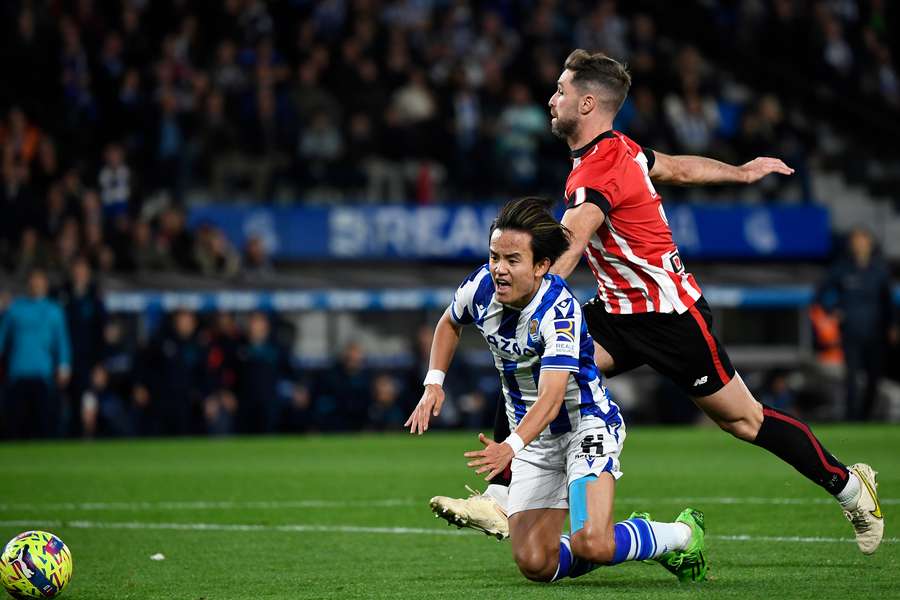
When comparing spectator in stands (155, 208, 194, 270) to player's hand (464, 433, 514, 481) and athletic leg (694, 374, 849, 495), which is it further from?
player's hand (464, 433, 514, 481)

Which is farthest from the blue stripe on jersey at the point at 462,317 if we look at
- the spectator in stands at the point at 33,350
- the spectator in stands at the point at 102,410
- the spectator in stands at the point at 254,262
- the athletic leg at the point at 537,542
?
the spectator in stands at the point at 254,262

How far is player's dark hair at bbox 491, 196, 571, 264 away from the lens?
685 cm

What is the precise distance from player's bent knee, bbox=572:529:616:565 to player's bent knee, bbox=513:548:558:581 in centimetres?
30

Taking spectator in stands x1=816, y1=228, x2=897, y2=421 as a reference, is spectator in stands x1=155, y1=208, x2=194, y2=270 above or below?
above

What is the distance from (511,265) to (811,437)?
80.8 inches

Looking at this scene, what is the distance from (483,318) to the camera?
7.08 meters

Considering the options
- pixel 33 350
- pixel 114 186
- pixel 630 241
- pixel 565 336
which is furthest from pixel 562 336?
pixel 114 186

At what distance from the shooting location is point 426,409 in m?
6.76

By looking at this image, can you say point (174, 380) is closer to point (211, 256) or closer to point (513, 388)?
point (211, 256)

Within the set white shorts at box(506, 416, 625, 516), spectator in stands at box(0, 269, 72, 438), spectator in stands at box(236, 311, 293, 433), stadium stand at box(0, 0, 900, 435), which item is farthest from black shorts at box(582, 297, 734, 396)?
spectator in stands at box(236, 311, 293, 433)

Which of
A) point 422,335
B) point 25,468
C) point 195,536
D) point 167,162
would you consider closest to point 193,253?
point 167,162

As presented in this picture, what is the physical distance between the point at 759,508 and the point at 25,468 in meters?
7.12

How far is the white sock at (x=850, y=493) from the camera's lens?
7.79 meters

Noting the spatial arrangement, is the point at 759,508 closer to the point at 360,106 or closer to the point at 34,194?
the point at 34,194
